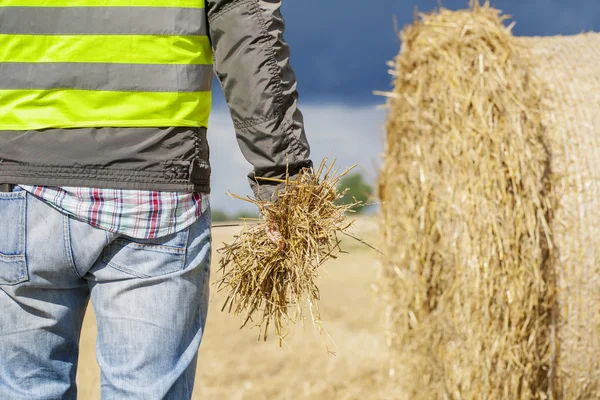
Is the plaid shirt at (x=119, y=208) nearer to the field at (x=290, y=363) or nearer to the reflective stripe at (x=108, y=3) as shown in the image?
the reflective stripe at (x=108, y=3)

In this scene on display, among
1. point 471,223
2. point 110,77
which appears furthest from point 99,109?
point 471,223

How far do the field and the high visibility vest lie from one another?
1.67 m

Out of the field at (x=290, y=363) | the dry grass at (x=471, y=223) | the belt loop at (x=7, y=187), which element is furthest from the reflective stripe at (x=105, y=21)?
the dry grass at (x=471, y=223)

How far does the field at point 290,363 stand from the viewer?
387 centimetres

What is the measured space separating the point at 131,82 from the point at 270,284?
678mm

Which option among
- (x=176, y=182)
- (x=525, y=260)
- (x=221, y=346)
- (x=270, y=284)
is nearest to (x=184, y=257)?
(x=176, y=182)

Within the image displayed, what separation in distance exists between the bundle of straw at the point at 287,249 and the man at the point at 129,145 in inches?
5.5

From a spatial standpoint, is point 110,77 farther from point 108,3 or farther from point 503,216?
point 503,216

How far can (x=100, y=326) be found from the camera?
1.75 meters

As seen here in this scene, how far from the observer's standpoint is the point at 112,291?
1.69 meters

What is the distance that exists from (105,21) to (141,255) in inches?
21.9

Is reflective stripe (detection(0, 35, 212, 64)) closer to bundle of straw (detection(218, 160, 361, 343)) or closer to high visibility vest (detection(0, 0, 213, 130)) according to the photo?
high visibility vest (detection(0, 0, 213, 130))

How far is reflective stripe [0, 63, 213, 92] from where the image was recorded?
1654 mm

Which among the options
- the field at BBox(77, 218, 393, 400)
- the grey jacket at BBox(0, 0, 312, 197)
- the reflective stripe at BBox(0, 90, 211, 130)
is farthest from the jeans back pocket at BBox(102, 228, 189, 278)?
the field at BBox(77, 218, 393, 400)
